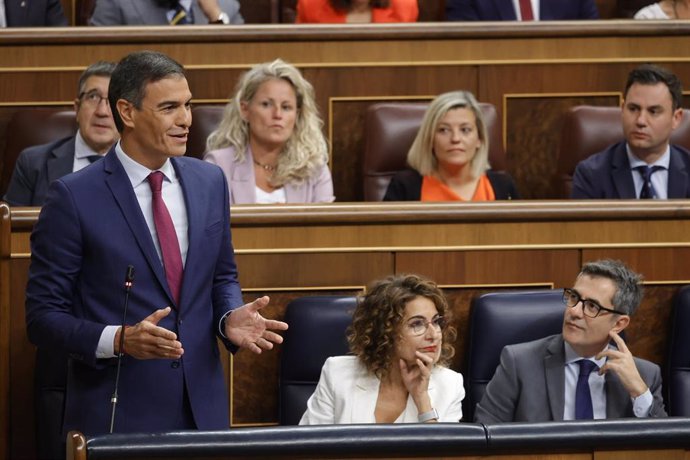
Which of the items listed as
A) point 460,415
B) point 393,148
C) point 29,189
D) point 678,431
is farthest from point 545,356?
point 29,189

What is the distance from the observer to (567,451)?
3.54ft

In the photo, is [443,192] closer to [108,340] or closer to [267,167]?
[267,167]

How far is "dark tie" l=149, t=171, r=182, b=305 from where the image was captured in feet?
4.30

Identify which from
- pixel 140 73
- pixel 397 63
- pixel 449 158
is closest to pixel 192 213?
pixel 140 73

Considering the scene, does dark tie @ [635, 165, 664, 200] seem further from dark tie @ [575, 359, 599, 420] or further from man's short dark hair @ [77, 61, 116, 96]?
man's short dark hair @ [77, 61, 116, 96]

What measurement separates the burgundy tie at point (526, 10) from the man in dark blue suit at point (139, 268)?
1.49 meters

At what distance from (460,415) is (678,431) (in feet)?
1.79

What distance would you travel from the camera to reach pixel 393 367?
160cm

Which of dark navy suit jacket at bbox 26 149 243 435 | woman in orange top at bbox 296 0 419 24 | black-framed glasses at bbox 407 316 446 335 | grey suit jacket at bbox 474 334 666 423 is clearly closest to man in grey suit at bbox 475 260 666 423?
grey suit jacket at bbox 474 334 666 423

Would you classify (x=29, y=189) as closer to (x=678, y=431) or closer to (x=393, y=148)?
(x=393, y=148)

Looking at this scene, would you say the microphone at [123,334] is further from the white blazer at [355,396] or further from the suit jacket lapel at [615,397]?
the suit jacket lapel at [615,397]

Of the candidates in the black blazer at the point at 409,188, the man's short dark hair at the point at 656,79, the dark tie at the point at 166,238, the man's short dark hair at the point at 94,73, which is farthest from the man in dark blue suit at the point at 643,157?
the dark tie at the point at 166,238

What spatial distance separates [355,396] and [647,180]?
822 mm

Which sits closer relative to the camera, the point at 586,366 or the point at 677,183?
the point at 586,366
